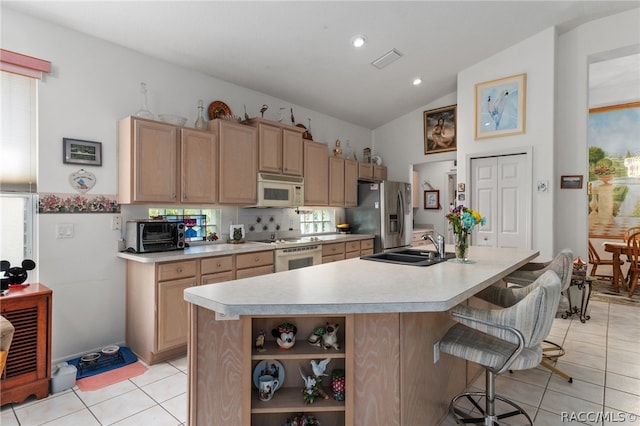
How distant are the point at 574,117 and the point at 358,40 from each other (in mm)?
3121

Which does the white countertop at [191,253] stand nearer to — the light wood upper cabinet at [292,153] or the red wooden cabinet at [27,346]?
the red wooden cabinet at [27,346]

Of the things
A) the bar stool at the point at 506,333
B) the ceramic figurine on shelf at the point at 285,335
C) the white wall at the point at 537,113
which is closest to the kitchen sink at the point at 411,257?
the bar stool at the point at 506,333

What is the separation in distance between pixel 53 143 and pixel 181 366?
7.09ft

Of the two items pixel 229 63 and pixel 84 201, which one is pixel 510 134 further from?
pixel 84 201

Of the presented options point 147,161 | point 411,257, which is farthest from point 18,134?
point 411,257

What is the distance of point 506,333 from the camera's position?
1.58m

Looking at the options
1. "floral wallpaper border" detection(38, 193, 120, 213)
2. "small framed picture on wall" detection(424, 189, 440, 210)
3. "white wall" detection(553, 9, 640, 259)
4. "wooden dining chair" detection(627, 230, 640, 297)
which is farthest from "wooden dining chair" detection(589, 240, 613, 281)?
"floral wallpaper border" detection(38, 193, 120, 213)

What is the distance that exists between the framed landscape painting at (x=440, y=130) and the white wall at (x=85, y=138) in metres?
4.33

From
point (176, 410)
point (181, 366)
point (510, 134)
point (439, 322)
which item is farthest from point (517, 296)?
point (510, 134)

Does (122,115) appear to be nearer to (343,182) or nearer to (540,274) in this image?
(343,182)

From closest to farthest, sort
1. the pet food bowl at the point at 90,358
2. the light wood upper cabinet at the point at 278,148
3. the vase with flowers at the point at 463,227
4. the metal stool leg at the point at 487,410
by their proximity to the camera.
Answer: the metal stool leg at the point at 487,410, the vase with flowers at the point at 463,227, the pet food bowl at the point at 90,358, the light wood upper cabinet at the point at 278,148

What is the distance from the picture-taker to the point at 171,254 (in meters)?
2.98

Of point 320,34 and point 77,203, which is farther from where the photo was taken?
point 320,34

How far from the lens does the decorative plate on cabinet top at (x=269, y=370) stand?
1618mm
